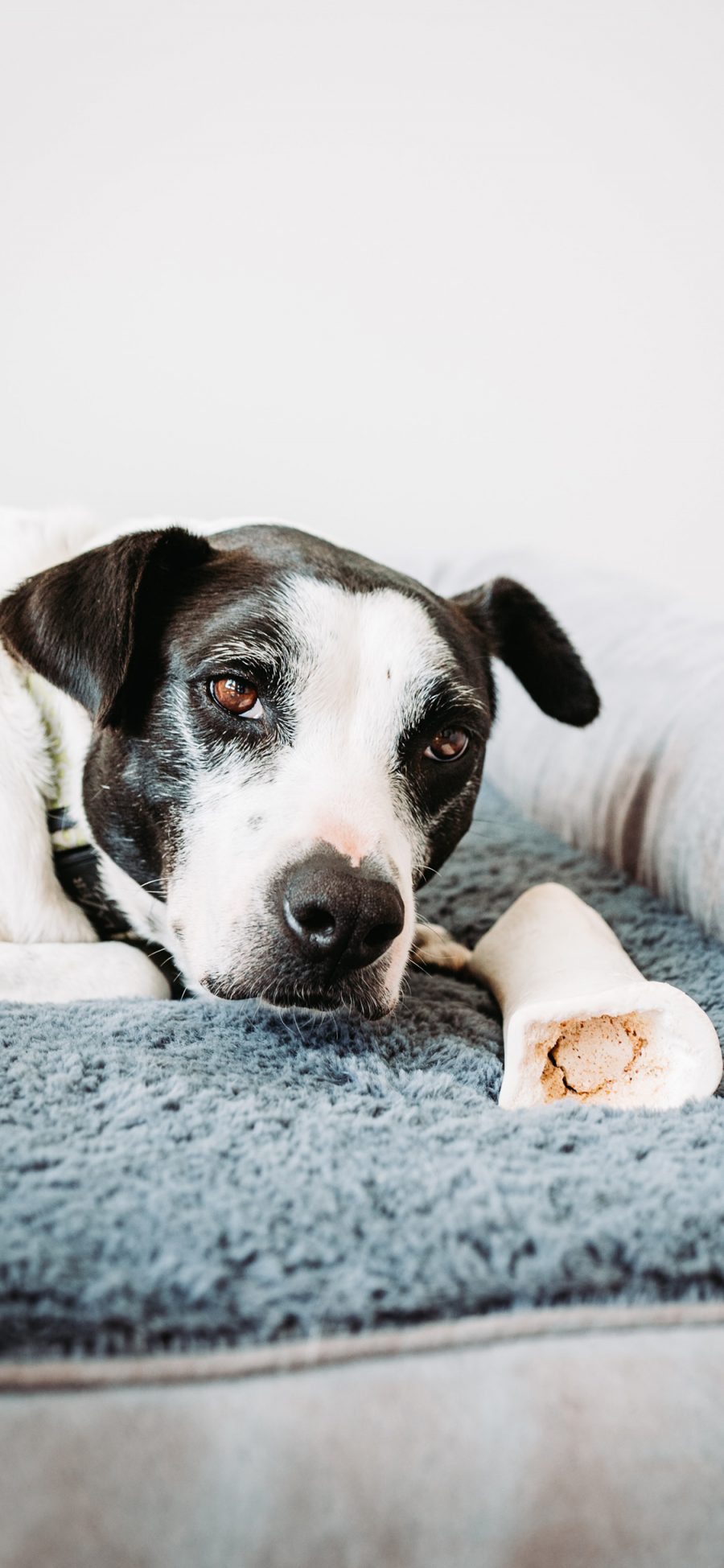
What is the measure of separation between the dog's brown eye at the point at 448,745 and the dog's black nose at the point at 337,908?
39cm

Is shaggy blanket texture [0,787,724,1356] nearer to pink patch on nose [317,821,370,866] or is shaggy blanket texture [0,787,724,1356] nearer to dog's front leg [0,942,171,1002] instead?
dog's front leg [0,942,171,1002]

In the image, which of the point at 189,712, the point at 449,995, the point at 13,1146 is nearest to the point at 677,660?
the point at 449,995

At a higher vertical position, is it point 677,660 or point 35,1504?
point 677,660

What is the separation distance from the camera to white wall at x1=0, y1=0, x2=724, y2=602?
12.4 feet

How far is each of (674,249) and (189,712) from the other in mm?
3585

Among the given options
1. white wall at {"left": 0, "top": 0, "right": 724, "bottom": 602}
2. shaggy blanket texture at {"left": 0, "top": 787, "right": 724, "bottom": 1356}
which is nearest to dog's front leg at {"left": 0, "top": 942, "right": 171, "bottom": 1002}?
shaggy blanket texture at {"left": 0, "top": 787, "right": 724, "bottom": 1356}

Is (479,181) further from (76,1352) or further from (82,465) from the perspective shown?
(76,1352)

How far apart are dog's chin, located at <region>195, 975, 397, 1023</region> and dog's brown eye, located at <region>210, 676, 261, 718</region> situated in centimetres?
38

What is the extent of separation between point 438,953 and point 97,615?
Answer: 809mm

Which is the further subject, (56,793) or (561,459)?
(561,459)

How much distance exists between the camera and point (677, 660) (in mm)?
2414

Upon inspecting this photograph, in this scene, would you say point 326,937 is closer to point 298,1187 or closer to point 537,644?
point 298,1187

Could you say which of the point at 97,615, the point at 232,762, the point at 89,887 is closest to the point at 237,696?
the point at 232,762

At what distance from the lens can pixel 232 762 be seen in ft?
4.89
